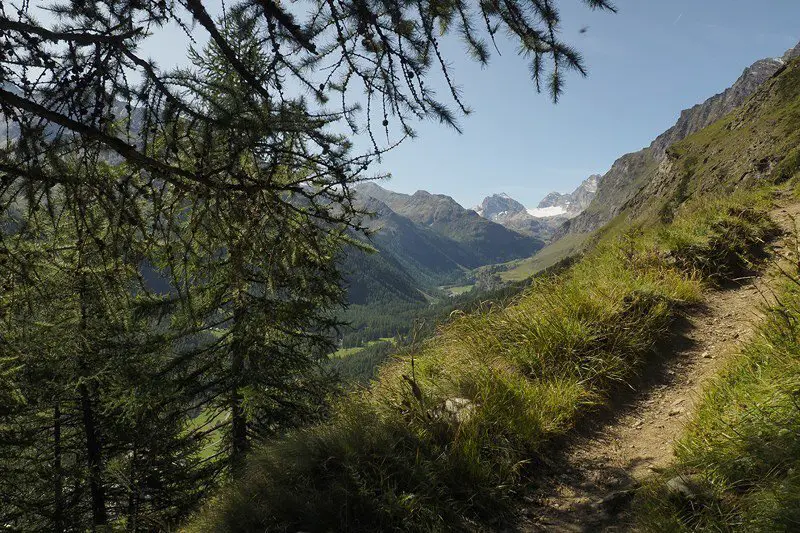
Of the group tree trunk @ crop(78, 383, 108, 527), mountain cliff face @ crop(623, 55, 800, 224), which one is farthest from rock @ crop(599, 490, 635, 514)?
mountain cliff face @ crop(623, 55, 800, 224)

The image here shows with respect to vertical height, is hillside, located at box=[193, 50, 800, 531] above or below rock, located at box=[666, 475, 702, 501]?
above

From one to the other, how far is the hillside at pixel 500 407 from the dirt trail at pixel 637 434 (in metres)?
0.12

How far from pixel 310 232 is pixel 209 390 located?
6363 millimetres

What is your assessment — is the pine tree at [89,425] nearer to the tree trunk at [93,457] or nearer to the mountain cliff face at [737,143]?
the tree trunk at [93,457]

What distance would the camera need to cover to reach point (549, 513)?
3.37 metres

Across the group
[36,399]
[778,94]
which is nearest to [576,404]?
[36,399]

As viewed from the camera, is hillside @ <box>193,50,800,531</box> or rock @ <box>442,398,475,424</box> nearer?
hillside @ <box>193,50,800,531</box>

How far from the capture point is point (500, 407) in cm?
413

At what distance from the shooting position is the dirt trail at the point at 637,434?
10.8ft

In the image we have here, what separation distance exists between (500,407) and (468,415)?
389mm

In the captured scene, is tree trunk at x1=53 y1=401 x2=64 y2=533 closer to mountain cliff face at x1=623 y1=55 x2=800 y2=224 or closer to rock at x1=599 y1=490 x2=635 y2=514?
rock at x1=599 y1=490 x2=635 y2=514

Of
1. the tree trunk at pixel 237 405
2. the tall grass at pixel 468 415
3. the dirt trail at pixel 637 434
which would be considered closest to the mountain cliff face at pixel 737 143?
the dirt trail at pixel 637 434

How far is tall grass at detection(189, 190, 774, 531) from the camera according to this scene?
312cm

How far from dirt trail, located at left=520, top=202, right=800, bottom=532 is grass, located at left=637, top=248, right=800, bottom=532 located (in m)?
0.32
